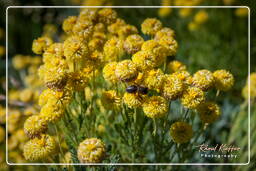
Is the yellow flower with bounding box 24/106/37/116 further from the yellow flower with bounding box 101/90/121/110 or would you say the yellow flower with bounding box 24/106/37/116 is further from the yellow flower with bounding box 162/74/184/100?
the yellow flower with bounding box 162/74/184/100

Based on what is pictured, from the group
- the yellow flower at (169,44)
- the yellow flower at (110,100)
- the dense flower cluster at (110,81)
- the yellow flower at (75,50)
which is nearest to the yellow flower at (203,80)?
the dense flower cluster at (110,81)

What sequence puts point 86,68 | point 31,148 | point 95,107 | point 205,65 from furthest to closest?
point 205,65 < point 95,107 < point 86,68 < point 31,148

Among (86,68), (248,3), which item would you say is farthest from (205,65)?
(86,68)

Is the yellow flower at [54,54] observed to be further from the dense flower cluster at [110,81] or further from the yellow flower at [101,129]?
the yellow flower at [101,129]

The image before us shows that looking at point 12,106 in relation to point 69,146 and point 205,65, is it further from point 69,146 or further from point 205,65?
point 205,65

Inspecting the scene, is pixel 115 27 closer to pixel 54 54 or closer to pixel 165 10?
pixel 54 54

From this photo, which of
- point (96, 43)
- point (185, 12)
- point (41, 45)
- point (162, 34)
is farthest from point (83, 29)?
point (185, 12)

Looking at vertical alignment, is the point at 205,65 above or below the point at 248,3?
below
